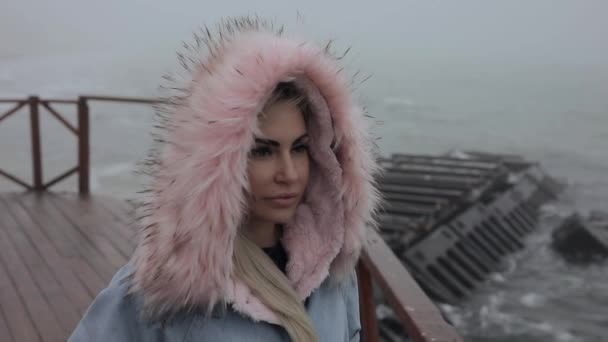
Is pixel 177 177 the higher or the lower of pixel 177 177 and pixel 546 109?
the higher

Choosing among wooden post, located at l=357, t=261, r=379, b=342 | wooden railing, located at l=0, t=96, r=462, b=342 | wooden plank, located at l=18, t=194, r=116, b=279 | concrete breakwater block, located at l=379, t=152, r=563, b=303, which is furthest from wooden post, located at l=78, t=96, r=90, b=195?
concrete breakwater block, located at l=379, t=152, r=563, b=303

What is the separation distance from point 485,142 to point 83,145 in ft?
108

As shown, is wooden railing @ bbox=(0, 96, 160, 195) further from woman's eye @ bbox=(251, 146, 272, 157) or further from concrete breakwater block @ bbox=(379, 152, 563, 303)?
concrete breakwater block @ bbox=(379, 152, 563, 303)

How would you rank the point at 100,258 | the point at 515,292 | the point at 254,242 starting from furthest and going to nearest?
the point at 515,292, the point at 100,258, the point at 254,242

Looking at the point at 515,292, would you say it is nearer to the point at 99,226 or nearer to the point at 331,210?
the point at 99,226

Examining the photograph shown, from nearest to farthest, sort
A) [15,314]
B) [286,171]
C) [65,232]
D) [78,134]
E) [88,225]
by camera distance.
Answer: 1. [286,171]
2. [15,314]
3. [65,232]
4. [88,225]
5. [78,134]

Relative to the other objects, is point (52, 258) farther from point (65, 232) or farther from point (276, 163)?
point (276, 163)

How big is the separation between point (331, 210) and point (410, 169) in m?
13.1

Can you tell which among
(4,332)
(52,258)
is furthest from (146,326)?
(52,258)

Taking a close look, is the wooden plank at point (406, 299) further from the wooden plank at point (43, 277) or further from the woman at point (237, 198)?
the wooden plank at point (43, 277)

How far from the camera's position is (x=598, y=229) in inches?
580

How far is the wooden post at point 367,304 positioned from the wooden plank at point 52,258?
154 centimetres

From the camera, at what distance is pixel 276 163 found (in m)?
1.47

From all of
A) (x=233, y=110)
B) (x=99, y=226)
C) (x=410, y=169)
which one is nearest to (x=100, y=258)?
(x=99, y=226)
